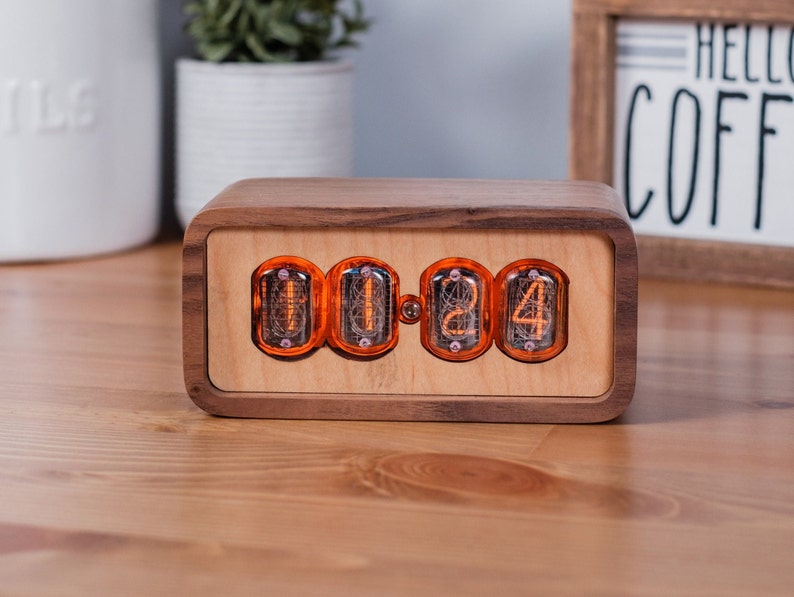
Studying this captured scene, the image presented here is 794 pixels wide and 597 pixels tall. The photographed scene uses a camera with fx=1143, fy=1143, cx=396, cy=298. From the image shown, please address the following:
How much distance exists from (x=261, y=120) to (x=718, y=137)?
1.88 feet

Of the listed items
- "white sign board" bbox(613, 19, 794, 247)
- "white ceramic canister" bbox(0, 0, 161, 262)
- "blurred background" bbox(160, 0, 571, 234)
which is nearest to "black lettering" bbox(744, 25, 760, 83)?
"white sign board" bbox(613, 19, 794, 247)

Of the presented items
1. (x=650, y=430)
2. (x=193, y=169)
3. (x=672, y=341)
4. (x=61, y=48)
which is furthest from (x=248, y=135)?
(x=650, y=430)

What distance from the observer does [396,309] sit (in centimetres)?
89

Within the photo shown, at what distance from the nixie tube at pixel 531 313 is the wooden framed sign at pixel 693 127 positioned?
53cm

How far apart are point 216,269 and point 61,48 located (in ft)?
2.20

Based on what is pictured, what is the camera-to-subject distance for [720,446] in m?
0.86

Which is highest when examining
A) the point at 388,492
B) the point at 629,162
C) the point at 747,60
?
the point at 747,60

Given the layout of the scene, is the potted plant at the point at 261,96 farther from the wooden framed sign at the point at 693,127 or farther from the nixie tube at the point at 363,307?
the nixie tube at the point at 363,307

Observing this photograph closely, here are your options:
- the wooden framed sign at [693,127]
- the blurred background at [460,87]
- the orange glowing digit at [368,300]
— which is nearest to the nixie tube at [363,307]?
the orange glowing digit at [368,300]

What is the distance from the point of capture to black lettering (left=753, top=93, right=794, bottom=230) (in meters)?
1.31

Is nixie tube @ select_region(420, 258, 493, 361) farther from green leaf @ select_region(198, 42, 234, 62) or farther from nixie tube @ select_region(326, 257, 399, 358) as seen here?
green leaf @ select_region(198, 42, 234, 62)

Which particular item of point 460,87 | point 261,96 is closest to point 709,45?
point 460,87

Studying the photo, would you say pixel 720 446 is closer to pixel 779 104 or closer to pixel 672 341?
pixel 672 341

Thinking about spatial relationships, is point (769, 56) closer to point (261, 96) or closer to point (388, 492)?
point (261, 96)
